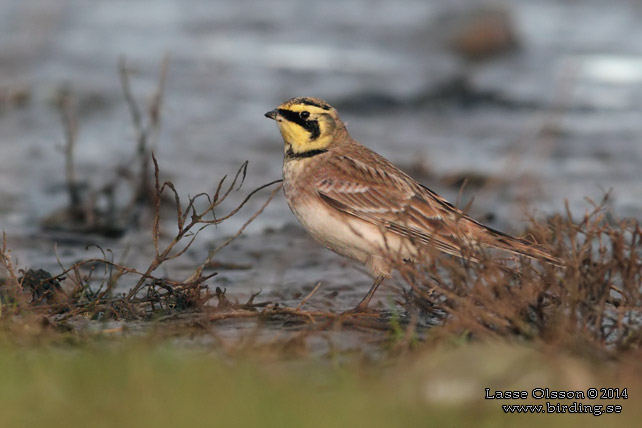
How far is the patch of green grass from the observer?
12.6ft

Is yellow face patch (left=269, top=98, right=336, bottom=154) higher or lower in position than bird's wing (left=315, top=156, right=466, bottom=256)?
higher

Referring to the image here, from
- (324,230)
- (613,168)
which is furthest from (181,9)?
(324,230)

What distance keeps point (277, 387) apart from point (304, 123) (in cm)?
279

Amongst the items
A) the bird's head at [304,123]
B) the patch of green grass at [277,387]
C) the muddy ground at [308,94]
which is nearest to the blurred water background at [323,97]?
the muddy ground at [308,94]

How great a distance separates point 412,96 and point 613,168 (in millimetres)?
4984

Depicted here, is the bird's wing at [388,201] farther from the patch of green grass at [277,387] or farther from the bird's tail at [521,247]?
the patch of green grass at [277,387]

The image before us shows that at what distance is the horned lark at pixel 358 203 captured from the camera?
6.13m

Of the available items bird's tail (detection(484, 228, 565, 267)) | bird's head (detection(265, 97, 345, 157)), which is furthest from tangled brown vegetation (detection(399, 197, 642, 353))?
bird's head (detection(265, 97, 345, 157))

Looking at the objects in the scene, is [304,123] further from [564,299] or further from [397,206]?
[564,299]

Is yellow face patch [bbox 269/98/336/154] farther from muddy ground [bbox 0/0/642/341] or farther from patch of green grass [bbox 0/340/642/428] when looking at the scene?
patch of green grass [bbox 0/340/642/428]

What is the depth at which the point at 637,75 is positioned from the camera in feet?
56.9

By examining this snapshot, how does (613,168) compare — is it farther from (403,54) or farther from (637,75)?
(403,54)

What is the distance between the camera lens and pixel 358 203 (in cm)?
638

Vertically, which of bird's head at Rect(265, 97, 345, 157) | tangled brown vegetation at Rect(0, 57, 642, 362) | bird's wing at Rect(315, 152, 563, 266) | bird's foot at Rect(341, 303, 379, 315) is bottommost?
bird's foot at Rect(341, 303, 379, 315)
